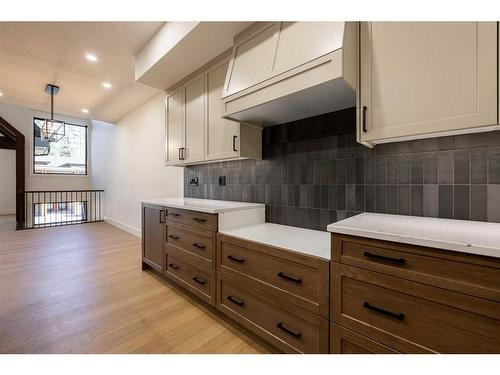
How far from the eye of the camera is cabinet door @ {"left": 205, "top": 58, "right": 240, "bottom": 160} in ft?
7.23

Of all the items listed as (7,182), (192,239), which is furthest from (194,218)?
(7,182)

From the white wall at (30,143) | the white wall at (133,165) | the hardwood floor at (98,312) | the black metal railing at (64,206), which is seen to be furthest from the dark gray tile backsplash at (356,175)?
the white wall at (30,143)

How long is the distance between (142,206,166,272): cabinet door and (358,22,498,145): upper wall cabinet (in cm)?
219

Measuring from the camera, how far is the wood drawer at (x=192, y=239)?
194 cm

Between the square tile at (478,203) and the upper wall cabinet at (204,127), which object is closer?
the square tile at (478,203)

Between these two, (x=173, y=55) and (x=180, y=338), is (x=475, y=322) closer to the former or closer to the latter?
(x=180, y=338)

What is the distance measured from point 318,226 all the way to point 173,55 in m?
2.16

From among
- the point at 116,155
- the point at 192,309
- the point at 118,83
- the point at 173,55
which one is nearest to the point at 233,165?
the point at 173,55

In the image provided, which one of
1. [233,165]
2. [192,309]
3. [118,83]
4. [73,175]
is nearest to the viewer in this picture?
Answer: [192,309]

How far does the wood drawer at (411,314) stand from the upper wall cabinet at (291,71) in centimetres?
105

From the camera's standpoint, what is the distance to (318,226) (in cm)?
190

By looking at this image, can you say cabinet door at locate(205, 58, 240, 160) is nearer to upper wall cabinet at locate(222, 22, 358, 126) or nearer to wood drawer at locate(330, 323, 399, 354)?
upper wall cabinet at locate(222, 22, 358, 126)

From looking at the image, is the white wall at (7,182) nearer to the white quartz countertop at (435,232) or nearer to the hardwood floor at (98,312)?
the hardwood floor at (98,312)

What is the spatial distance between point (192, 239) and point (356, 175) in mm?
1508
